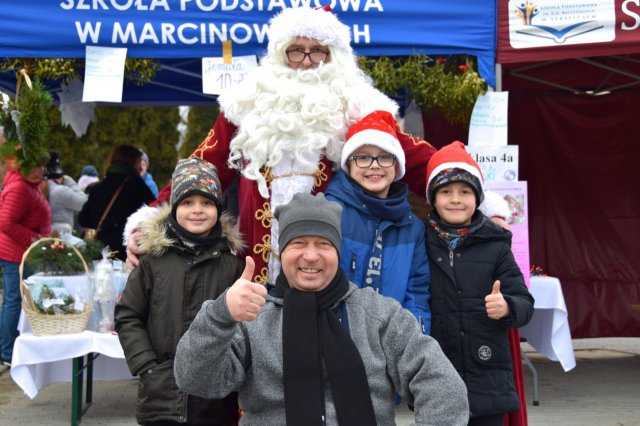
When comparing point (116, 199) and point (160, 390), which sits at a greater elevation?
point (116, 199)

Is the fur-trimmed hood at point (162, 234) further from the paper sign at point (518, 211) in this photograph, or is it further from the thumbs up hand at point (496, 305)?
the paper sign at point (518, 211)

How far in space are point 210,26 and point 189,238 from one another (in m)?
2.52

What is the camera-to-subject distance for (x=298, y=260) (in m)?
2.39

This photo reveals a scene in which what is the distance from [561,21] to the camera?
526 centimetres

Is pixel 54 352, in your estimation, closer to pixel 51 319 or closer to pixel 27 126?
pixel 51 319

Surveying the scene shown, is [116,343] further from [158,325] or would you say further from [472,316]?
[472,316]

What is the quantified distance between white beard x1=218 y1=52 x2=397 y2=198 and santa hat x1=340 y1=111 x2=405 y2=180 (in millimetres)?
153

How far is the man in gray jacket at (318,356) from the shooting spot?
7.56ft

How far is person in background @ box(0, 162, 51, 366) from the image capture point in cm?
721

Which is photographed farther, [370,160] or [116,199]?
[116,199]

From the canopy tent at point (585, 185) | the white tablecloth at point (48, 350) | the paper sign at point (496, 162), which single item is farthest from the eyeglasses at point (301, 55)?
the canopy tent at point (585, 185)

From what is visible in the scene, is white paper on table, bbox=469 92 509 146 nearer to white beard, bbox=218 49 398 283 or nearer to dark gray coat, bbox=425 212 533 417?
white beard, bbox=218 49 398 283

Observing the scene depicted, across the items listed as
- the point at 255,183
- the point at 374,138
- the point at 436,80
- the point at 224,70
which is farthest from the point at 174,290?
the point at 436,80

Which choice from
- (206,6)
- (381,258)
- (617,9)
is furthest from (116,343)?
(617,9)
